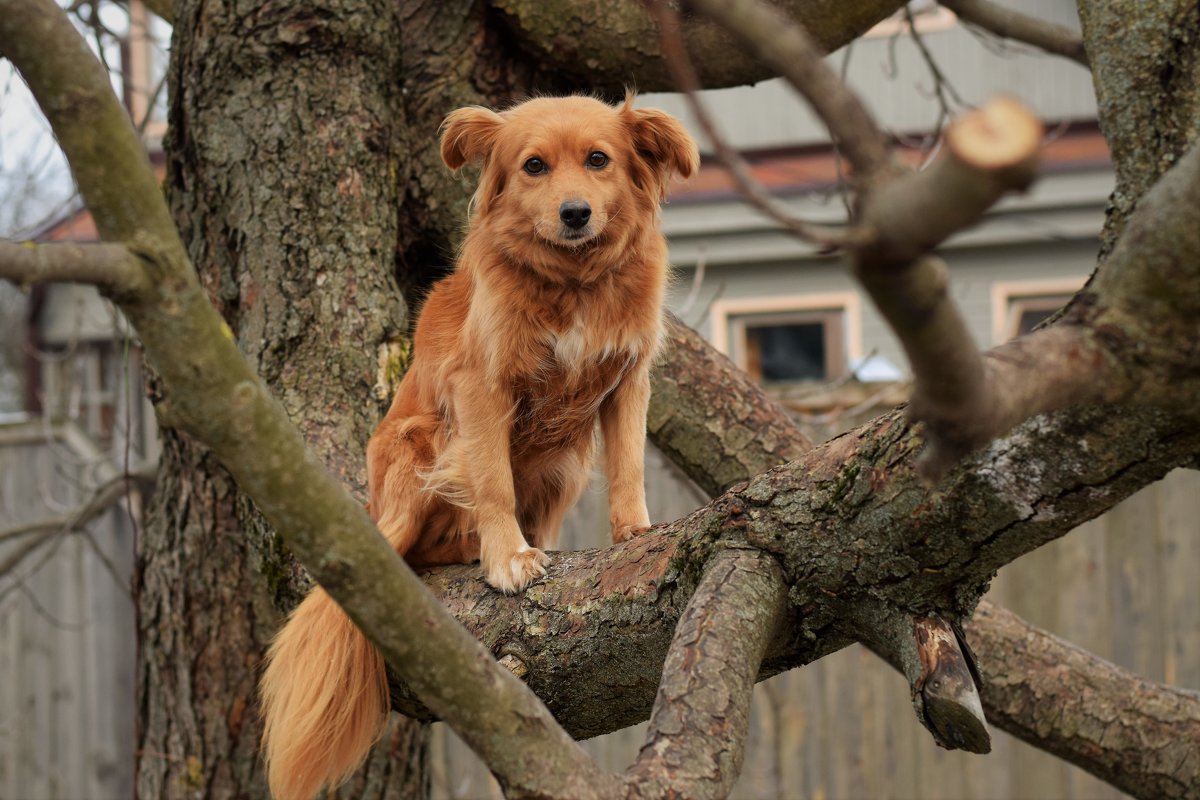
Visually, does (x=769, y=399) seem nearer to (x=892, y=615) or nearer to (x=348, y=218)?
(x=348, y=218)

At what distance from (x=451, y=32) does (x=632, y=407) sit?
1483 mm

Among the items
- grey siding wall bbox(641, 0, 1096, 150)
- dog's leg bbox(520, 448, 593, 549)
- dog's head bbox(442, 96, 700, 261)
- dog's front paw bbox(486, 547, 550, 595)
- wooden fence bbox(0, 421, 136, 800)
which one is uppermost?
grey siding wall bbox(641, 0, 1096, 150)

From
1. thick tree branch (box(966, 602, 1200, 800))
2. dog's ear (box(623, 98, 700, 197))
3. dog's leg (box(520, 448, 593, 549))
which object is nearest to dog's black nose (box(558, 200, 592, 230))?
dog's ear (box(623, 98, 700, 197))

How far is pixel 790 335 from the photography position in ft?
32.4

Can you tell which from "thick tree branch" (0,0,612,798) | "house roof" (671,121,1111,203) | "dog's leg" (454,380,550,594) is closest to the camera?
"thick tree branch" (0,0,612,798)

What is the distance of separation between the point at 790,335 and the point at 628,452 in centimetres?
665

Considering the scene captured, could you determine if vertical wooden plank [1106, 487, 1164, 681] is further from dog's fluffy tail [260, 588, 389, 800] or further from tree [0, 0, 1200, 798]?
dog's fluffy tail [260, 588, 389, 800]

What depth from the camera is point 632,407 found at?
3.44 metres

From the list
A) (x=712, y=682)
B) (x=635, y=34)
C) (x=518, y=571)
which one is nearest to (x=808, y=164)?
(x=635, y=34)

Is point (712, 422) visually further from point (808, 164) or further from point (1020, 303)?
point (808, 164)

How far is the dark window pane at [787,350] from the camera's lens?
9.82 meters

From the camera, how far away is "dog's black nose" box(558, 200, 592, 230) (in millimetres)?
3227

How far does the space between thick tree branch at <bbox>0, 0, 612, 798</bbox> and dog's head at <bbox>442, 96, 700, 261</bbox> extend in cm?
168

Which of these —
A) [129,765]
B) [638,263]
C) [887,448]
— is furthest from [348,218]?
[129,765]
